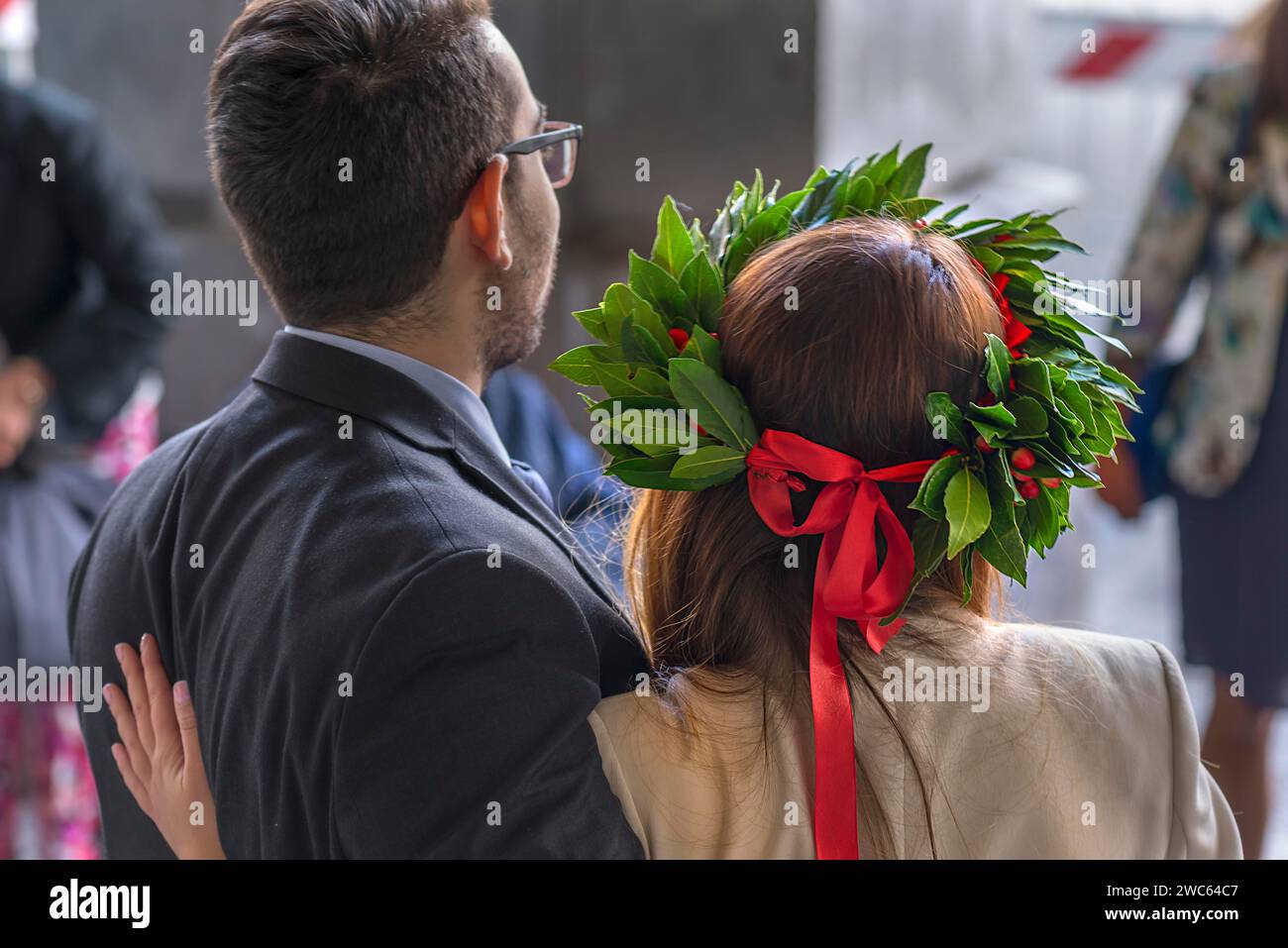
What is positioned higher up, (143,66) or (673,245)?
(143,66)

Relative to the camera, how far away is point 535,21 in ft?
10.4

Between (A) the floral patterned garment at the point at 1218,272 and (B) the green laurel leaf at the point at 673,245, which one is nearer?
(B) the green laurel leaf at the point at 673,245

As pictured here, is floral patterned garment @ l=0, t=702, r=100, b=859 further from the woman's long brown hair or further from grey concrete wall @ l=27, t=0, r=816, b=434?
the woman's long brown hair

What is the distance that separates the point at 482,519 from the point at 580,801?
0.27 meters

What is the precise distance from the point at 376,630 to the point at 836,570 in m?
0.42

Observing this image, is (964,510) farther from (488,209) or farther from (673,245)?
(488,209)

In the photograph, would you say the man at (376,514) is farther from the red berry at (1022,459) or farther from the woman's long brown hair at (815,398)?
the red berry at (1022,459)

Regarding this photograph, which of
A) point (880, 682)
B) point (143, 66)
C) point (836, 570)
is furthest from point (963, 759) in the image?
point (143, 66)

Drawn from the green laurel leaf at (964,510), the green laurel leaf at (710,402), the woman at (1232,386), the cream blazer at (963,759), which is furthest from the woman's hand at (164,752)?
the woman at (1232,386)

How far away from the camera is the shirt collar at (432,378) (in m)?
1.43

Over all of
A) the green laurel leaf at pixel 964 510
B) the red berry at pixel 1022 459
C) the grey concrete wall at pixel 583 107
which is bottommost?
the green laurel leaf at pixel 964 510

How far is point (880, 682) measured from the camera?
1.32 meters

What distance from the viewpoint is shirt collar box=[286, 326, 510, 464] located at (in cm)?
143

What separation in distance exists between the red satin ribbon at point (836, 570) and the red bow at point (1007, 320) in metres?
0.16
